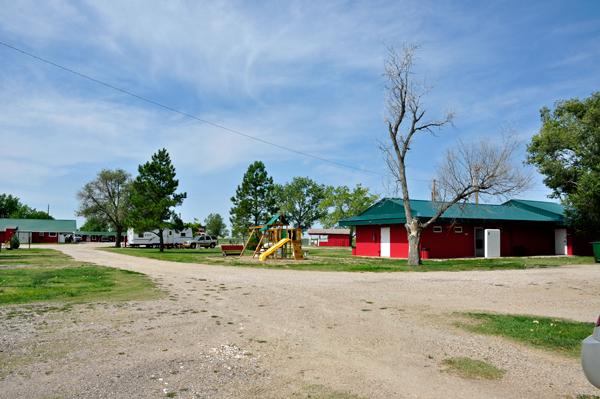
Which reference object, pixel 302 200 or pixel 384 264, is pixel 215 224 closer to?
pixel 302 200

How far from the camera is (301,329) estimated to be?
704 centimetres

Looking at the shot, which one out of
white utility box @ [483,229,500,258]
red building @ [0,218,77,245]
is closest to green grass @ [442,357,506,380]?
white utility box @ [483,229,500,258]

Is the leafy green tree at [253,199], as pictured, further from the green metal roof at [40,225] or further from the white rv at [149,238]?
the green metal roof at [40,225]

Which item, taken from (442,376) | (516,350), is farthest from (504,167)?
(442,376)

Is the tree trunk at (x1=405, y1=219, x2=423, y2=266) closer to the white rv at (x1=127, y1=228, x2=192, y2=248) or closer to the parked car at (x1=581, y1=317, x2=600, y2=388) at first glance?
the parked car at (x1=581, y1=317, x2=600, y2=388)

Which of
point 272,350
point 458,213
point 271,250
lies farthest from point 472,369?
point 458,213

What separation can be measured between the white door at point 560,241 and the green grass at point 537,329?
111 feet

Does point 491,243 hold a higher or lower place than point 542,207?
lower

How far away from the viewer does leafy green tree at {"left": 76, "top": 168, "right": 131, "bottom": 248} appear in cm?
5869

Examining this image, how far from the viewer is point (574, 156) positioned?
32438 mm

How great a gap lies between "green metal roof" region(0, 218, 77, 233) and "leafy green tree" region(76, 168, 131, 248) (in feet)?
94.6

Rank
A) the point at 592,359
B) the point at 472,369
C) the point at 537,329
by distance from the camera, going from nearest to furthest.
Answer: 1. the point at 592,359
2. the point at 472,369
3. the point at 537,329

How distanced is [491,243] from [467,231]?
1.92 meters

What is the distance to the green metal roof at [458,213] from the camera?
30.3 metres
